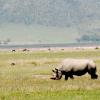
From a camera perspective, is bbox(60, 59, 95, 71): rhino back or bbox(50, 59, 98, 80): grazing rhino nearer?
bbox(50, 59, 98, 80): grazing rhino

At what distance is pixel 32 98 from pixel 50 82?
10.7 m

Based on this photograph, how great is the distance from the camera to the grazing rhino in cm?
4073

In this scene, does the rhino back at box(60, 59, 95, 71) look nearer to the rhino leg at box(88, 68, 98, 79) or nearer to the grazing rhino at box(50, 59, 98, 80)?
the grazing rhino at box(50, 59, 98, 80)

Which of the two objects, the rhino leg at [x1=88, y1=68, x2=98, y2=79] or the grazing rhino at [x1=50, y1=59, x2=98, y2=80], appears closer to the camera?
the grazing rhino at [x1=50, y1=59, x2=98, y2=80]

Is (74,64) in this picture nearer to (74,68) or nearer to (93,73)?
(74,68)

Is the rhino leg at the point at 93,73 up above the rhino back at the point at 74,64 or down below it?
below

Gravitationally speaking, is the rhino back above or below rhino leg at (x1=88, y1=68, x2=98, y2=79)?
above

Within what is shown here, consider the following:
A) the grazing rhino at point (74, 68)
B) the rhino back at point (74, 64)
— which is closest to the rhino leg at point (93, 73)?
the grazing rhino at point (74, 68)

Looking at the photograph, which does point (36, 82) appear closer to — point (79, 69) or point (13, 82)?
point (13, 82)

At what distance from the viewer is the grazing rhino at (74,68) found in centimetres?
4073

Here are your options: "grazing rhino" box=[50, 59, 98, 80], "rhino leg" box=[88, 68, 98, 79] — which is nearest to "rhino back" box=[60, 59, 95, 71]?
"grazing rhino" box=[50, 59, 98, 80]

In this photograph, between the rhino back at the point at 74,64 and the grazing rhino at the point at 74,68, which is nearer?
the grazing rhino at the point at 74,68

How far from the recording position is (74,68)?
41.3m

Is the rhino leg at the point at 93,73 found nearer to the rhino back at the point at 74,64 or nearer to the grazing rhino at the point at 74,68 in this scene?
the grazing rhino at the point at 74,68
